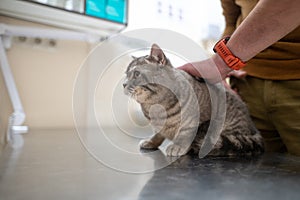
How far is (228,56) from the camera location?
79 centimetres

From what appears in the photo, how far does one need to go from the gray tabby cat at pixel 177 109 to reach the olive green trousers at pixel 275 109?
136mm

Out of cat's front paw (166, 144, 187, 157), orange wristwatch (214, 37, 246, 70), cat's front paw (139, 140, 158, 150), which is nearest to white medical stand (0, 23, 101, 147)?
cat's front paw (139, 140, 158, 150)

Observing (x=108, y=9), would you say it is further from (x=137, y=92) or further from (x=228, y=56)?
(x=228, y=56)

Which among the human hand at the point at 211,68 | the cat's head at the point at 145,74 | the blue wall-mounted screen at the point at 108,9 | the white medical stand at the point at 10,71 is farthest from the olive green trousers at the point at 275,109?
the white medical stand at the point at 10,71

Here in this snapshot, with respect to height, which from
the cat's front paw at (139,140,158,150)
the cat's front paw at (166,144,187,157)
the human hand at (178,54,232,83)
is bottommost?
the cat's front paw at (139,140,158,150)

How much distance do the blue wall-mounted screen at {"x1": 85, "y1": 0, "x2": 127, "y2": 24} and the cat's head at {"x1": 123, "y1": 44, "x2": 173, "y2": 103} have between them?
86 centimetres

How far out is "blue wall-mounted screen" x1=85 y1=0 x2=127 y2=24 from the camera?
5.33 ft

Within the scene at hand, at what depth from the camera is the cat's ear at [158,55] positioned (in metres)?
0.85

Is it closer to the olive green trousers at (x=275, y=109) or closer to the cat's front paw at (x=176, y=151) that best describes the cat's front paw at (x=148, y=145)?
the cat's front paw at (x=176, y=151)

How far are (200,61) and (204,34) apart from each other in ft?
4.52

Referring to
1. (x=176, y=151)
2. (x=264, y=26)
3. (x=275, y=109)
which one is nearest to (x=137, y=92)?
(x=176, y=151)

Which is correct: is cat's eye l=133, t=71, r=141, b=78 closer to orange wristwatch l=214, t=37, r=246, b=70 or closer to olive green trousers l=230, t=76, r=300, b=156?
orange wristwatch l=214, t=37, r=246, b=70

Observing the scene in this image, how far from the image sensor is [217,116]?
3.03 feet

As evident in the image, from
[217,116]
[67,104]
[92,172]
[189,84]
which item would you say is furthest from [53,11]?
[92,172]
